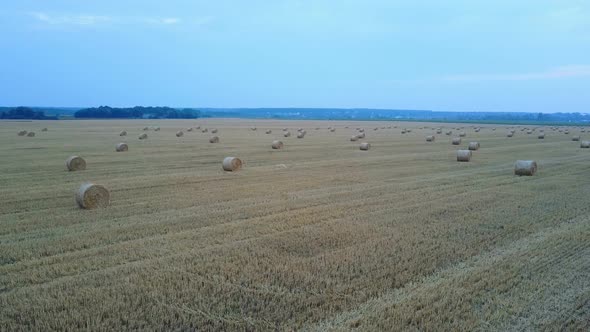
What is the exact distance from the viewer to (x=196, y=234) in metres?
9.22

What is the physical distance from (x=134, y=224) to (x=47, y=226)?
1675mm

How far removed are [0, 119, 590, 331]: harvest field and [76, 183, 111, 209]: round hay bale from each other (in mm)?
277

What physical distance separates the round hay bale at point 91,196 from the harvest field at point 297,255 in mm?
277

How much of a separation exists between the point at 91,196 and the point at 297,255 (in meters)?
5.91

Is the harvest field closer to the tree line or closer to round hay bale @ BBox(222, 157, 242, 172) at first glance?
round hay bale @ BBox(222, 157, 242, 172)

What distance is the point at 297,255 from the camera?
803 centimetres

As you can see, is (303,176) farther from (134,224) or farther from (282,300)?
(282,300)

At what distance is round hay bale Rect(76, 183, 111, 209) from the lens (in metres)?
11.4

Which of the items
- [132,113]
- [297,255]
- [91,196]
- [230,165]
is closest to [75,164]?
[230,165]

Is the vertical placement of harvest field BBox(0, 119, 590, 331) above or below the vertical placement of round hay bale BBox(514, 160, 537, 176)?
below

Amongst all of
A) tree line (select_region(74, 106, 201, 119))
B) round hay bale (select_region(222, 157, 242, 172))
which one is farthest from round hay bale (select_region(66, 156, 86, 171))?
tree line (select_region(74, 106, 201, 119))

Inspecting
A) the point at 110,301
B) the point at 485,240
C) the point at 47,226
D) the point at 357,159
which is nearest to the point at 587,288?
the point at 485,240

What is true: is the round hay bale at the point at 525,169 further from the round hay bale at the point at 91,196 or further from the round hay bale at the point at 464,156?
the round hay bale at the point at 91,196

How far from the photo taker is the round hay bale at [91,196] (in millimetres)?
11383
